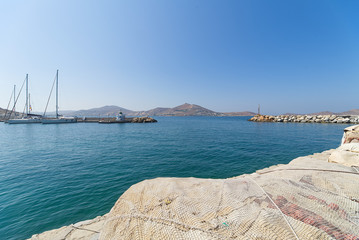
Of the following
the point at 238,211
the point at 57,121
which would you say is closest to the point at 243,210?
the point at 238,211

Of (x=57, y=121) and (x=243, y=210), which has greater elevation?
(x=57, y=121)

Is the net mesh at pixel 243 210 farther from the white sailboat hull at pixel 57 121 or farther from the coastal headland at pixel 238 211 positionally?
the white sailboat hull at pixel 57 121

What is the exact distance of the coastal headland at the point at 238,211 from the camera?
1886 millimetres

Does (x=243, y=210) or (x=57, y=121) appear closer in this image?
(x=243, y=210)

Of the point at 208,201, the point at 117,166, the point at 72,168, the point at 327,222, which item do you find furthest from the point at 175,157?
the point at 327,222

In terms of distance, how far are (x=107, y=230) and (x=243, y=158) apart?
11963 mm

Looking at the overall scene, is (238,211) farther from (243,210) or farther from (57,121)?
(57,121)

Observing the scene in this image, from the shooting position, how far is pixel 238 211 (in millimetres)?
2242

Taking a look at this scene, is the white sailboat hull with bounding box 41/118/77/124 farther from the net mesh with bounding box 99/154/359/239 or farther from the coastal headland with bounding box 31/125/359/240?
the net mesh with bounding box 99/154/359/239

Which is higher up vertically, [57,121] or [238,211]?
[57,121]

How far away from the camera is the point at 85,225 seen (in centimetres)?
353

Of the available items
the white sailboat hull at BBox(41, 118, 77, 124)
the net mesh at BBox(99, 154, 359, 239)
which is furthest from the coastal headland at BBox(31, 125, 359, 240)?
the white sailboat hull at BBox(41, 118, 77, 124)

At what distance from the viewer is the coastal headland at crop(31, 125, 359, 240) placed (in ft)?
6.19

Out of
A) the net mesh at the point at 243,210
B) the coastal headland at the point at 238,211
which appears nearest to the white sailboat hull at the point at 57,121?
the coastal headland at the point at 238,211
